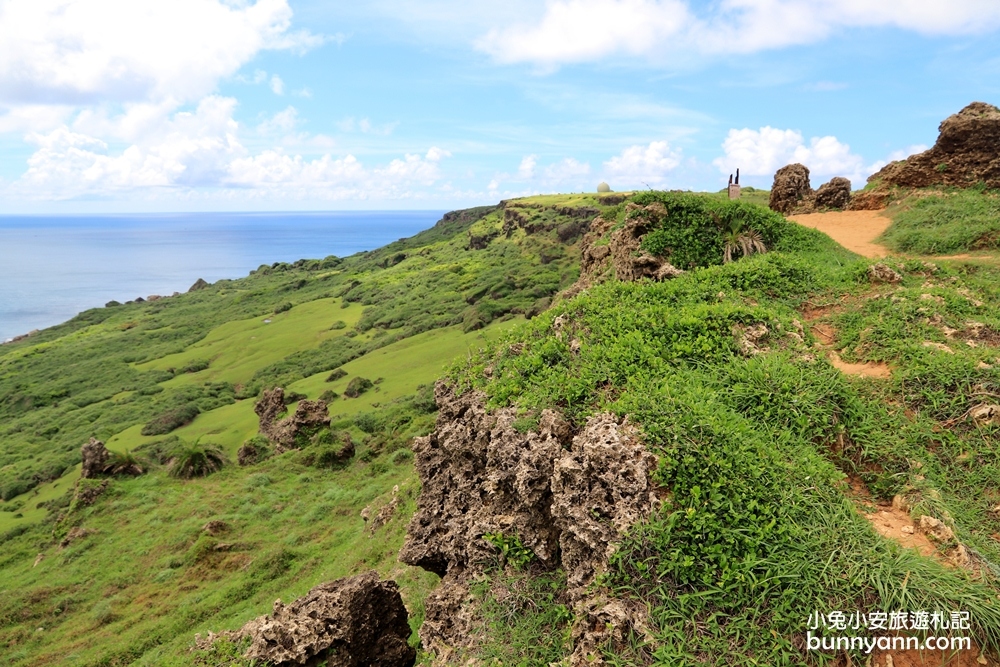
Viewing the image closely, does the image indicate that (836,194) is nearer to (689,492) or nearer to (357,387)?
(689,492)

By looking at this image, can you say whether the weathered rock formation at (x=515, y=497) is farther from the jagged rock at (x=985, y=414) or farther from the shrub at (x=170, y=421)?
the shrub at (x=170, y=421)

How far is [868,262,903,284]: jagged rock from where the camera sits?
Answer: 10.1 meters

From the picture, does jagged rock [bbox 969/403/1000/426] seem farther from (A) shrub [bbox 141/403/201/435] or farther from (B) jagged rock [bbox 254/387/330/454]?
(A) shrub [bbox 141/403/201/435]

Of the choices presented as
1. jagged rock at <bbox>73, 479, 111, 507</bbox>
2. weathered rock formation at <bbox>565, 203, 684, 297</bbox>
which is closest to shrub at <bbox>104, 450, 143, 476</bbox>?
jagged rock at <bbox>73, 479, 111, 507</bbox>

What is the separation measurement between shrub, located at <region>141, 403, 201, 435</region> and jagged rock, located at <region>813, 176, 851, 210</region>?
147 feet

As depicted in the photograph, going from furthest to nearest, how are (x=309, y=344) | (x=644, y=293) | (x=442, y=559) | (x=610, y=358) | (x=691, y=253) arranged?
(x=309, y=344) < (x=691, y=253) < (x=644, y=293) < (x=442, y=559) < (x=610, y=358)

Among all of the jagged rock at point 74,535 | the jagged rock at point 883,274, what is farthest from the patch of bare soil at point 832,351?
the jagged rock at point 74,535

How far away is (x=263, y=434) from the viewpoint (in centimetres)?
3125

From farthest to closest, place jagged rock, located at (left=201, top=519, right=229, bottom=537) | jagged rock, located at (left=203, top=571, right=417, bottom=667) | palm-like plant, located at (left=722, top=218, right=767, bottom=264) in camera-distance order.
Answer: jagged rock, located at (left=201, top=519, right=229, bottom=537)
palm-like plant, located at (left=722, top=218, right=767, bottom=264)
jagged rock, located at (left=203, top=571, right=417, bottom=667)

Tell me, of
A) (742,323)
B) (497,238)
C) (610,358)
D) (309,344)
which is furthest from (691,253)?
(497,238)

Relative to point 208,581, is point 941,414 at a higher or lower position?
higher

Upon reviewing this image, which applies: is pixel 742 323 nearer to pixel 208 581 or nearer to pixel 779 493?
pixel 779 493

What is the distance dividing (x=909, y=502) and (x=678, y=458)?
248cm

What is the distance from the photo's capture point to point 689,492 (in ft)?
17.4
